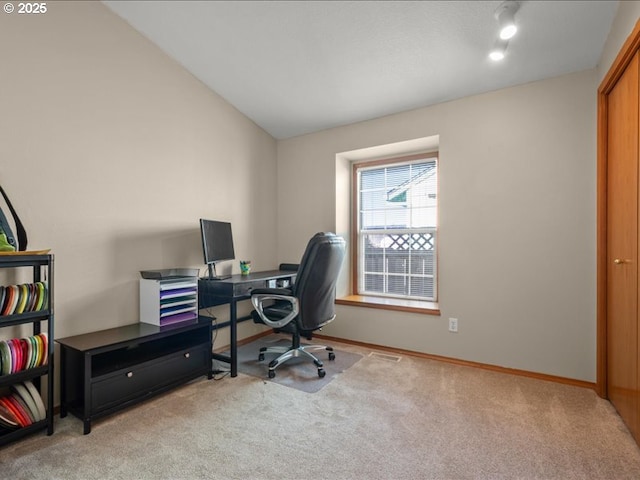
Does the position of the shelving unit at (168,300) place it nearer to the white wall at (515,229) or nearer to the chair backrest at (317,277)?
the chair backrest at (317,277)

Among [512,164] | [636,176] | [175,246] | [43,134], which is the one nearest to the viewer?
[636,176]

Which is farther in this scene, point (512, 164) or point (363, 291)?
point (363, 291)

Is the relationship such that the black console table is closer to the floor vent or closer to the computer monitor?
the computer monitor

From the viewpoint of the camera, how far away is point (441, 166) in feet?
9.84

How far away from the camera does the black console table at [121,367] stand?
6.25 ft

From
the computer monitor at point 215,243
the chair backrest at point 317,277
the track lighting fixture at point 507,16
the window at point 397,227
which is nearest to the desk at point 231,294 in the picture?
the computer monitor at point 215,243


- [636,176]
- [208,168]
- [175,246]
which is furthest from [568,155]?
[175,246]

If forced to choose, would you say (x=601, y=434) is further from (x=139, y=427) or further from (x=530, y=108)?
(x=139, y=427)

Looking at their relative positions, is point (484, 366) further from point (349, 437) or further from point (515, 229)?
point (349, 437)

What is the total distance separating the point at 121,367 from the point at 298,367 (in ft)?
4.43

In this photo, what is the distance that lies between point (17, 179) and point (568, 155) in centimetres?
375

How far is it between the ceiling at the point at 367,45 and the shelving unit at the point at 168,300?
6.14 feet

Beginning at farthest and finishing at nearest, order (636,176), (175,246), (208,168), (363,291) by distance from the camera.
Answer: (363,291), (208,168), (175,246), (636,176)

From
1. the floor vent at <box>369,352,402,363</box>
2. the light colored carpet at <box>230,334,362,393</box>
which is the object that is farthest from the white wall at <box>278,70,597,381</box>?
the light colored carpet at <box>230,334,362,393</box>
